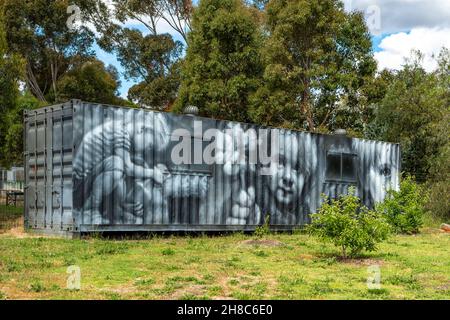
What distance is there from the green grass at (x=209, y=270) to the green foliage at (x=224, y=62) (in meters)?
18.3

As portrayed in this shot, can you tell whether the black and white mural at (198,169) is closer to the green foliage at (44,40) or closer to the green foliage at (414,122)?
the green foliage at (414,122)

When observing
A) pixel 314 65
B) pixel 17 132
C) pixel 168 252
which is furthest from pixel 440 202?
pixel 17 132

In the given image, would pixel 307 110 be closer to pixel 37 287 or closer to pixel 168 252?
pixel 168 252

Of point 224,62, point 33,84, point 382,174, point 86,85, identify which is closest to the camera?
point 382,174

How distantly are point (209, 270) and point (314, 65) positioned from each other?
2178 centimetres

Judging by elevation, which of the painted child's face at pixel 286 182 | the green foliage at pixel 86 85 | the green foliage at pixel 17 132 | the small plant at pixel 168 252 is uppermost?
the green foliage at pixel 86 85

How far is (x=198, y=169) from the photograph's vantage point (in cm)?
1581

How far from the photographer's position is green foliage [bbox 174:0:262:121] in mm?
31719

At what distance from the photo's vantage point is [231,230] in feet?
54.0

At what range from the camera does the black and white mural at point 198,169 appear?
14.1 m

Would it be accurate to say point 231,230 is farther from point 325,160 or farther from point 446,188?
point 446,188

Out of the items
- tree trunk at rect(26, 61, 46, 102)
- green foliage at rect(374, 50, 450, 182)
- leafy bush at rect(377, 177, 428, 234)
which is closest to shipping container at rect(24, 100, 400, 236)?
leafy bush at rect(377, 177, 428, 234)

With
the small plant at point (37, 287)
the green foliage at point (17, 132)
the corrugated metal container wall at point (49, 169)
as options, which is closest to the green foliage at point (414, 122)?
the corrugated metal container wall at point (49, 169)
